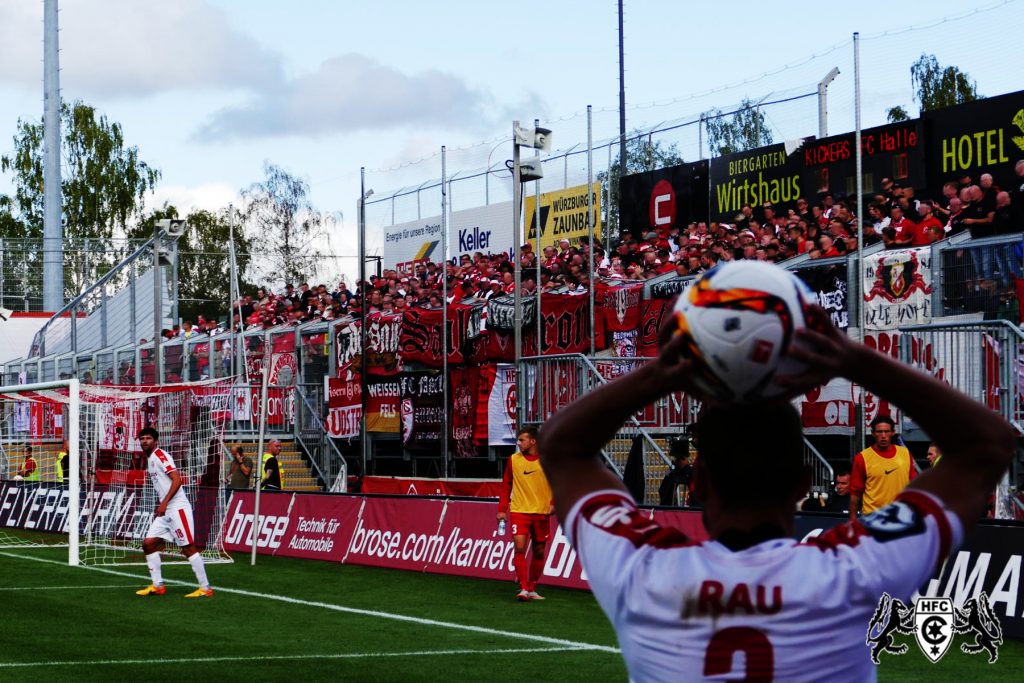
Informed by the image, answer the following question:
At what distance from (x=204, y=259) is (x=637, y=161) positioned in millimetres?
51991

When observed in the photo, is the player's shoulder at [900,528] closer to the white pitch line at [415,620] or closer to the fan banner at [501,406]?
the white pitch line at [415,620]

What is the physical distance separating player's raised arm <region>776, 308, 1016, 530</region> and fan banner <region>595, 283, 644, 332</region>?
19.4 m

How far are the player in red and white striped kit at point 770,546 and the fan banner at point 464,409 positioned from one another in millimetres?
22816

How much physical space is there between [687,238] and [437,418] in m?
5.80

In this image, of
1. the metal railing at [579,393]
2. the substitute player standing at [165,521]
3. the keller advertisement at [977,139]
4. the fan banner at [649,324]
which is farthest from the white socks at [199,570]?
the keller advertisement at [977,139]

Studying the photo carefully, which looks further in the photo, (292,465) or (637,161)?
(292,465)

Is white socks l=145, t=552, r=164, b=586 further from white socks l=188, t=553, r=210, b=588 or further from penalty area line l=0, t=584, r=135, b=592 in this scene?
penalty area line l=0, t=584, r=135, b=592

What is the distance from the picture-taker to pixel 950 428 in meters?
2.58

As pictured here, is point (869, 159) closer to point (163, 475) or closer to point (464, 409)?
point (464, 409)

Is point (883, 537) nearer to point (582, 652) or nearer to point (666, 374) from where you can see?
point (666, 374)

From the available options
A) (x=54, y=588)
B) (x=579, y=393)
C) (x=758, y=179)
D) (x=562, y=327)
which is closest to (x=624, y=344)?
(x=562, y=327)

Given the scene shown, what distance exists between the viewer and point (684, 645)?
2500 mm

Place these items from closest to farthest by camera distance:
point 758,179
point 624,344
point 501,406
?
1. point 624,344
2. point 758,179
3. point 501,406

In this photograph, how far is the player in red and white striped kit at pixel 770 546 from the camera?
8.07 feet
